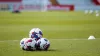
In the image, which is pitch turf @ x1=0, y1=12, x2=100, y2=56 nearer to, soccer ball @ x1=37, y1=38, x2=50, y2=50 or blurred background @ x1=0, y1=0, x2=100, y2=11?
soccer ball @ x1=37, y1=38, x2=50, y2=50

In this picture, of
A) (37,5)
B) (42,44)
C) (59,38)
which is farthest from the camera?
(37,5)

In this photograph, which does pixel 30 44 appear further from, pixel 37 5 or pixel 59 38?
pixel 37 5

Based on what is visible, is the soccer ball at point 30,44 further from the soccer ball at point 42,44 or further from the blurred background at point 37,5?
the blurred background at point 37,5

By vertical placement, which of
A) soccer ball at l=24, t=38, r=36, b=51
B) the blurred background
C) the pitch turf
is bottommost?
the blurred background

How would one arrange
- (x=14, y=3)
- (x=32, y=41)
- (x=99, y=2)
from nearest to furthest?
(x=32, y=41)
(x=14, y=3)
(x=99, y=2)

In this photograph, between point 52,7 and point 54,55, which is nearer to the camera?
point 54,55

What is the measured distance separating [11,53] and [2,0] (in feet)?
166

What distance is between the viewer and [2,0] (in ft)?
195

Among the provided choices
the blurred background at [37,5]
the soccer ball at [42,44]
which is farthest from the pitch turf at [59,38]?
the blurred background at [37,5]

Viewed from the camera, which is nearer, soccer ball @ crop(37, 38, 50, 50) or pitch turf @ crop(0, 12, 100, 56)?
pitch turf @ crop(0, 12, 100, 56)

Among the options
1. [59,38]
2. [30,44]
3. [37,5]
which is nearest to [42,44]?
[30,44]

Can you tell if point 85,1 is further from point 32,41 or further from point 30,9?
point 32,41

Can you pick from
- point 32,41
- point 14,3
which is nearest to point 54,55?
point 32,41

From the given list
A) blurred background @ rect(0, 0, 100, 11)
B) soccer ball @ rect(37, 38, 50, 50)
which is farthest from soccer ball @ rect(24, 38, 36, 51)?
blurred background @ rect(0, 0, 100, 11)
